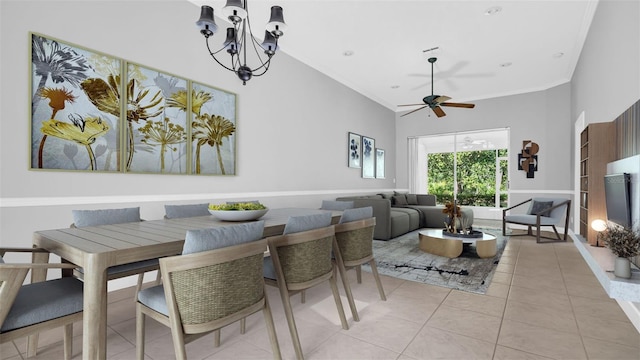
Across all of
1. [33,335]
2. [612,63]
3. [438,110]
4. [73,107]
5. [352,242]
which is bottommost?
[33,335]

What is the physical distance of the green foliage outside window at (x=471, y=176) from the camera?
838 cm

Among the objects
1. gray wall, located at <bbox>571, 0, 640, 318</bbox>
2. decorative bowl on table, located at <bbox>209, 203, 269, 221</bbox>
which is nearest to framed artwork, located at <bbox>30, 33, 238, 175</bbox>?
decorative bowl on table, located at <bbox>209, 203, 269, 221</bbox>

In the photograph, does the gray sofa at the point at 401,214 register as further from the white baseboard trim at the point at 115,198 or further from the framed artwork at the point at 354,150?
the white baseboard trim at the point at 115,198

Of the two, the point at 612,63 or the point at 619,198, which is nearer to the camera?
the point at 619,198

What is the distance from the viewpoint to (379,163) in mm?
7387

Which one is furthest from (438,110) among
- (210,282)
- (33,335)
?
(33,335)

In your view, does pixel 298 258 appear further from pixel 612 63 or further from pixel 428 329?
pixel 612 63

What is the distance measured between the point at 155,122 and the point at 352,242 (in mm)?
2328

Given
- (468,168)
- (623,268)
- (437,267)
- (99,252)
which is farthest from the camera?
(468,168)

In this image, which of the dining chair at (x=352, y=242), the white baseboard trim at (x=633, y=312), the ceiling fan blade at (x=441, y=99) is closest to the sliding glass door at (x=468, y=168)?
the ceiling fan blade at (x=441, y=99)

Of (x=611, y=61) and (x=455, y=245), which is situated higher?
(x=611, y=61)

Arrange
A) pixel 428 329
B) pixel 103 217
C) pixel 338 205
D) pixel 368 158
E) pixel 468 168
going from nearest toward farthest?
pixel 428 329 → pixel 103 217 → pixel 338 205 → pixel 368 158 → pixel 468 168

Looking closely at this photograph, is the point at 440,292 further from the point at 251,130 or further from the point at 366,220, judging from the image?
the point at 251,130

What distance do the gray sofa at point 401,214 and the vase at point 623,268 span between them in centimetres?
334
